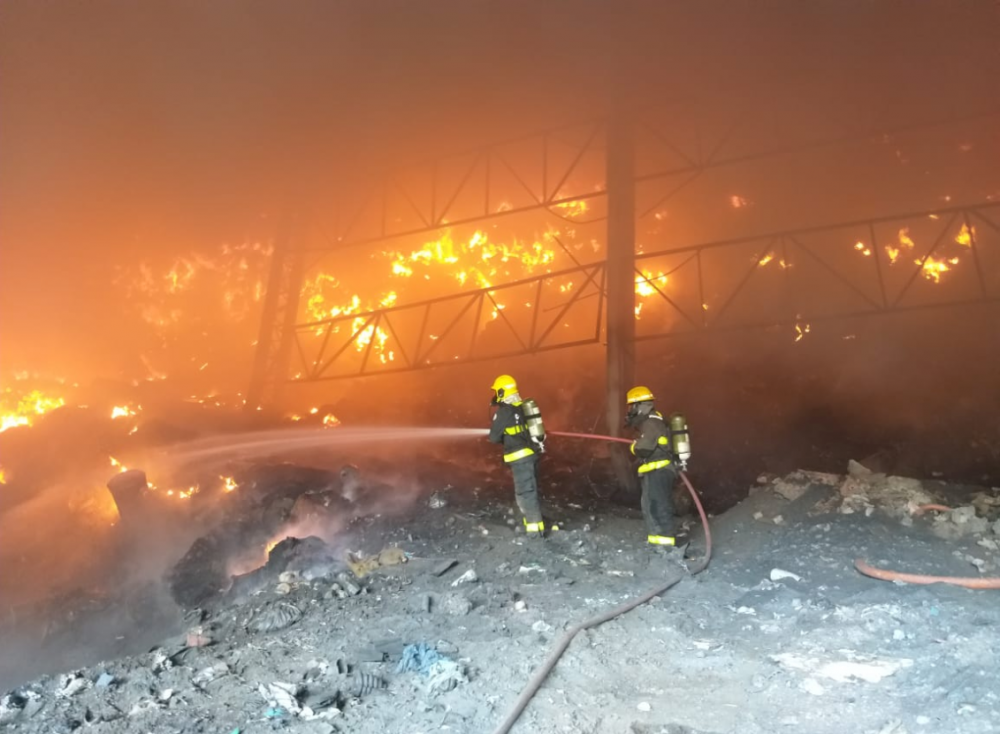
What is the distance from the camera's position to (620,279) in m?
9.63

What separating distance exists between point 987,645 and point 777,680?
114 cm

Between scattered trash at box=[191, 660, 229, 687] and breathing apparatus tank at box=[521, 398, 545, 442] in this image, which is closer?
scattered trash at box=[191, 660, 229, 687]

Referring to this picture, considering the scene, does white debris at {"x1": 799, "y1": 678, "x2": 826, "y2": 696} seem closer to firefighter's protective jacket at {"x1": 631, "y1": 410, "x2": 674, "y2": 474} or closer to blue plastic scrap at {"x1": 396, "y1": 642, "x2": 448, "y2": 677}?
blue plastic scrap at {"x1": 396, "y1": 642, "x2": 448, "y2": 677}

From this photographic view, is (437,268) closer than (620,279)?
No

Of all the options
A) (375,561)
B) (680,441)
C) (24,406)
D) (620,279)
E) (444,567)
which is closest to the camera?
(444,567)

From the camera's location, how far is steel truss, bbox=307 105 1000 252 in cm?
1080

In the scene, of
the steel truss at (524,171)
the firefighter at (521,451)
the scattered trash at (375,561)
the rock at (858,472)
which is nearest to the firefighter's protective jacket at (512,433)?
the firefighter at (521,451)

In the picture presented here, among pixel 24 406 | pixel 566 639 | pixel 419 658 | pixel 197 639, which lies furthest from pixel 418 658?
pixel 24 406

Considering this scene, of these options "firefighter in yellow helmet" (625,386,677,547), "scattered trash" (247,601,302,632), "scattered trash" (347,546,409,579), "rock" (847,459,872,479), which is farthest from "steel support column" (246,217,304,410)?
"rock" (847,459,872,479)

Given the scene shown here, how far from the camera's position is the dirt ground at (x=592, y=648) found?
3.33m

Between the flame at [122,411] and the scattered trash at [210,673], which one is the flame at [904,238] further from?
the flame at [122,411]

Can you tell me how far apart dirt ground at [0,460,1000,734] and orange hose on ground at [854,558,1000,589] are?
8 cm

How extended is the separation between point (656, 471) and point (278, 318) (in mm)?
9349

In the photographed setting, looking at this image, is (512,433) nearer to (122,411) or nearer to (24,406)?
(122,411)
